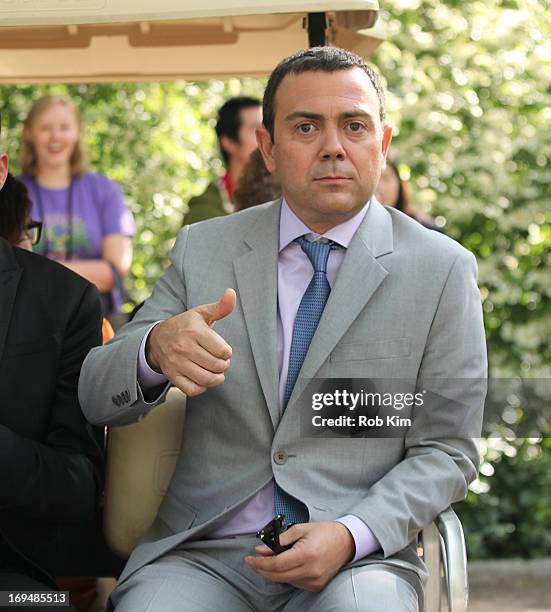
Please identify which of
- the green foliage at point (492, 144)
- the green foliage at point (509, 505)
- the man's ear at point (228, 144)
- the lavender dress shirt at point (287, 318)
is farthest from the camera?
the green foliage at point (492, 144)

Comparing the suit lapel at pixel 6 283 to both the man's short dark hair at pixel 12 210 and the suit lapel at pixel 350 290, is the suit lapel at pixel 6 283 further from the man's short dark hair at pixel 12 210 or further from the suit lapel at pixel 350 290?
the suit lapel at pixel 350 290

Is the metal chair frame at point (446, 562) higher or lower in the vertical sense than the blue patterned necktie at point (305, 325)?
lower

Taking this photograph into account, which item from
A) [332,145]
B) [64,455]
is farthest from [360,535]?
[332,145]

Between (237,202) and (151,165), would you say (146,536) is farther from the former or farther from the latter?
(151,165)

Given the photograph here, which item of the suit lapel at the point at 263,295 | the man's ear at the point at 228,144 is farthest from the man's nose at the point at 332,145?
the man's ear at the point at 228,144

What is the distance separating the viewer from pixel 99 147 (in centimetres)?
823

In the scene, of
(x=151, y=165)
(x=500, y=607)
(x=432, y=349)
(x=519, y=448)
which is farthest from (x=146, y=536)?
(x=151, y=165)

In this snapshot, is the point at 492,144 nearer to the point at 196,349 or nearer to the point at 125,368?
the point at 125,368

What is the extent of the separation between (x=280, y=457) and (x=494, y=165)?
4.51 m

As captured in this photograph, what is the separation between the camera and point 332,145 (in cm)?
294

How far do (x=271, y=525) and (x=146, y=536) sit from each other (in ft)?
1.59

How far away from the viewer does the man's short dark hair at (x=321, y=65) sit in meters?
2.98

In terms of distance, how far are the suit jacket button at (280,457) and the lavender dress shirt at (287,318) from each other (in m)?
0.06

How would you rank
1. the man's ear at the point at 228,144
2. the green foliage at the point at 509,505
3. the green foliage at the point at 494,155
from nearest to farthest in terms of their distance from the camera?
the man's ear at the point at 228,144, the green foliage at the point at 509,505, the green foliage at the point at 494,155
